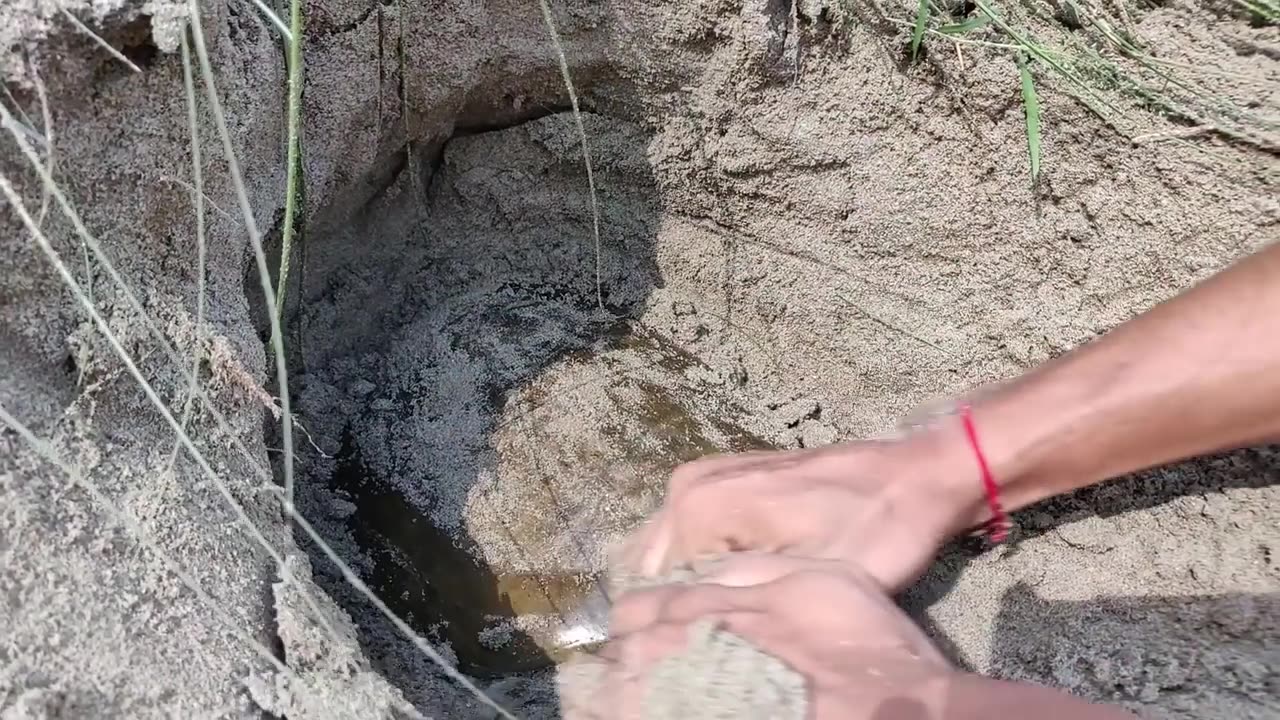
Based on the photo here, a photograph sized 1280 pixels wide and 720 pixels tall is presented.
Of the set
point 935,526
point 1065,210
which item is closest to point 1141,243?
point 1065,210

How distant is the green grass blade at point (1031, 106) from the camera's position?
1.14 metres

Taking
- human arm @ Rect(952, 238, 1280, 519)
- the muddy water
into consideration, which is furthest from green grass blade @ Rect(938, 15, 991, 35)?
the muddy water

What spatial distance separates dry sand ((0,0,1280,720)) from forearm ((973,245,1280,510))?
0.18 m

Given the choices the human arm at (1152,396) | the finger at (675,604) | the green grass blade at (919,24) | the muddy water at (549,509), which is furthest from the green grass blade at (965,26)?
the finger at (675,604)

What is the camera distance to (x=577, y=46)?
1359 millimetres

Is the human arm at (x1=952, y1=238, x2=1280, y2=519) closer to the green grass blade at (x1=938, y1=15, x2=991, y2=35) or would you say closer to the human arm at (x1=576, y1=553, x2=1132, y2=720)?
the human arm at (x1=576, y1=553, x2=1132, y2=720)

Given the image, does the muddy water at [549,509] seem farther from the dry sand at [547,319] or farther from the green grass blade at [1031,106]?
the green grass blade at [1031,106]

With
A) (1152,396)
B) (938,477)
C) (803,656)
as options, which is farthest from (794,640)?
(1152,396)

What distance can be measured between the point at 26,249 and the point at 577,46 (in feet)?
2.79

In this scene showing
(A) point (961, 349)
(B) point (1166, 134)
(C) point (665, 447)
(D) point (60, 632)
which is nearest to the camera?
(D) point (60, 632)

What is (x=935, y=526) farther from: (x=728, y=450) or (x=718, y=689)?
(x=728, y=450)

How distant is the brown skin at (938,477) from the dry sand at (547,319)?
21cm

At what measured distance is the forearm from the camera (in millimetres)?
877

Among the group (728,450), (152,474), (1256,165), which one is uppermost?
(1256,165)
